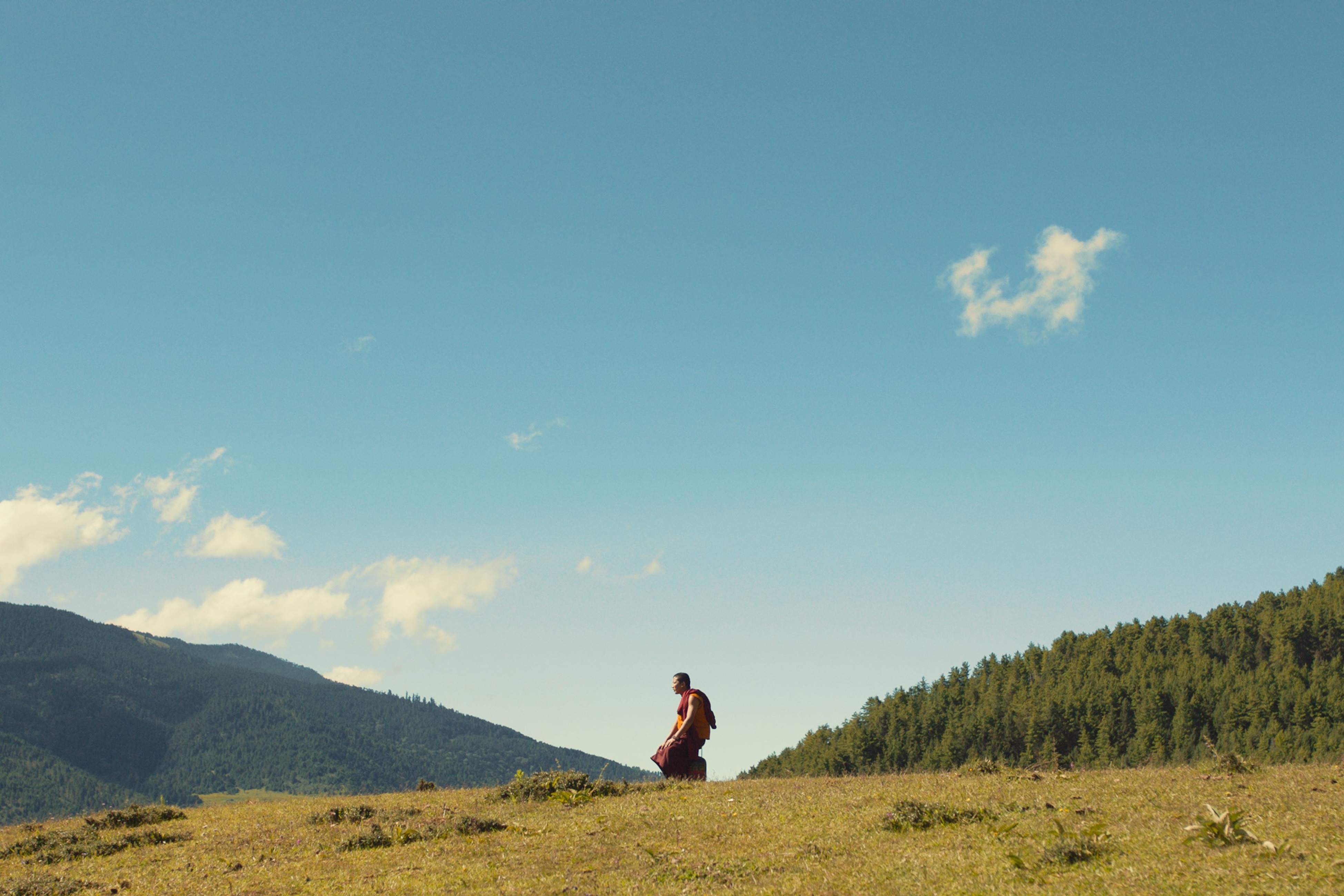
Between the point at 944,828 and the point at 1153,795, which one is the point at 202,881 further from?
the point at 1153,795

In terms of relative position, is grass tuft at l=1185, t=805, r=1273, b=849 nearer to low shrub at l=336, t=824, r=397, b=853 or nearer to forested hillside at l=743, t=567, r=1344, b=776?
low shrub at l=336, t=824, r=397, b=853

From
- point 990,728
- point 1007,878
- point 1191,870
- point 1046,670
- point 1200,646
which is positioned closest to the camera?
point 1191,870

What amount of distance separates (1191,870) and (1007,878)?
6.81ft

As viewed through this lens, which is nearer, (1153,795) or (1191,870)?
(1191,870)

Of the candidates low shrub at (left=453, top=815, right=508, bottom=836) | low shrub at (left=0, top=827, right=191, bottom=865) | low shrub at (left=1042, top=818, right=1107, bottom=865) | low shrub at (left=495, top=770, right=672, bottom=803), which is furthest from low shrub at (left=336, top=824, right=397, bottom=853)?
low shrub at (left=1042, top=818, right=1107, bottom=865)

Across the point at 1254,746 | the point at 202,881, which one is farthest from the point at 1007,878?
the point at 1254,746

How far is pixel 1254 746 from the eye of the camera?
135500 millimetres

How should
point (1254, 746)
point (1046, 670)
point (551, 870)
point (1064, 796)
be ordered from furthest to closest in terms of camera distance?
point (1046, 670), point (1254, 746), point (1064, 796), point (551, 870)

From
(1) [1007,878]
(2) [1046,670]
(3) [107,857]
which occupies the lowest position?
(3) [107,857]

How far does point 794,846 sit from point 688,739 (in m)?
9.94

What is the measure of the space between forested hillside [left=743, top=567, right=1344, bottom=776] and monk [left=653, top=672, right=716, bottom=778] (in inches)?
4391

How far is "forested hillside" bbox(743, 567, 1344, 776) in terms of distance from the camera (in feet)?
450

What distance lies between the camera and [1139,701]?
148 m

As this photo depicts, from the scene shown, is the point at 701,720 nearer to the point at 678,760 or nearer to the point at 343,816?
the point at 678,760
